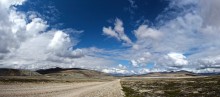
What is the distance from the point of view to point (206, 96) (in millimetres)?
50969

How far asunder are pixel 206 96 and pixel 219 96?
306cm

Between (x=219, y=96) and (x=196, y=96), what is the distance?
5.02 meters

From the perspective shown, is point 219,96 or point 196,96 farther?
point 196,96

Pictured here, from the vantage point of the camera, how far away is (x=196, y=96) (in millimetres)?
52219

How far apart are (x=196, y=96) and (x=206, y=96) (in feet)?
6.71

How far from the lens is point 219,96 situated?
4834 cm
